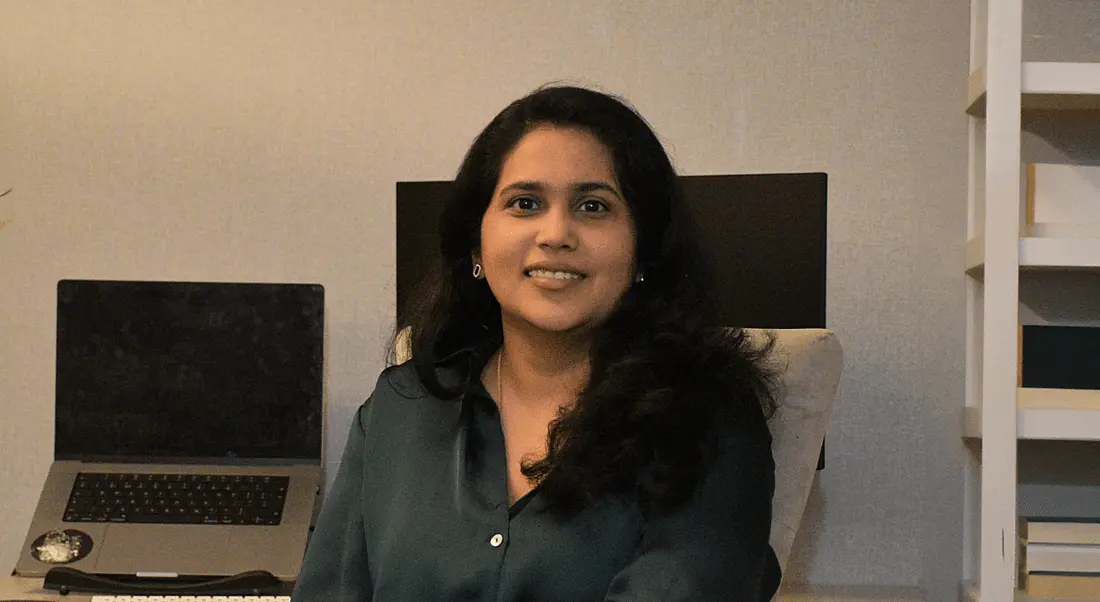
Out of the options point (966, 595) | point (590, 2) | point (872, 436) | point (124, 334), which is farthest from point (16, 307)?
point (966, 595)

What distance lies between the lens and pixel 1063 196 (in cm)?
207

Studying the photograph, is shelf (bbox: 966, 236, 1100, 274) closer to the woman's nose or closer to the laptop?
the woman's nose

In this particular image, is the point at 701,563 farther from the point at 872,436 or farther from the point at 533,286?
the point at 872,436

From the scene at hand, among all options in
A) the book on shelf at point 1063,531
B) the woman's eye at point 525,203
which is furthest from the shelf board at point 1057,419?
the woman's eye at point 525,203

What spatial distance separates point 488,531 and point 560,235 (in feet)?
1.13

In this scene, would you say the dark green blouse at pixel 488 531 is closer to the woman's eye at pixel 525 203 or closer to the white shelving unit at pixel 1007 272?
the woman's eye at pixel 525 203

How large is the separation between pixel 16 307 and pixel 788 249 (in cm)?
146

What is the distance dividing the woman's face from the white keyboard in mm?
692

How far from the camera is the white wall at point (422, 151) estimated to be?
2354 millimetres

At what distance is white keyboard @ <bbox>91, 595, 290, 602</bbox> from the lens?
192 cm

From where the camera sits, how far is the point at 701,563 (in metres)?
1.35

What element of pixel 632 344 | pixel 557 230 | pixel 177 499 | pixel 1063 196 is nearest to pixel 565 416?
pixel 632 344

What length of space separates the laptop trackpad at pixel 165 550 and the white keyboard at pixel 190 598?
1.7 inches

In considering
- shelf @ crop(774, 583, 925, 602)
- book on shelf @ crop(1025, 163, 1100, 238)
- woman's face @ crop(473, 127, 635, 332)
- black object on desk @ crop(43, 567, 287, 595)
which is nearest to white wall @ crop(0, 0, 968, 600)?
shelf @ crop(774, 583, 925, 602)
